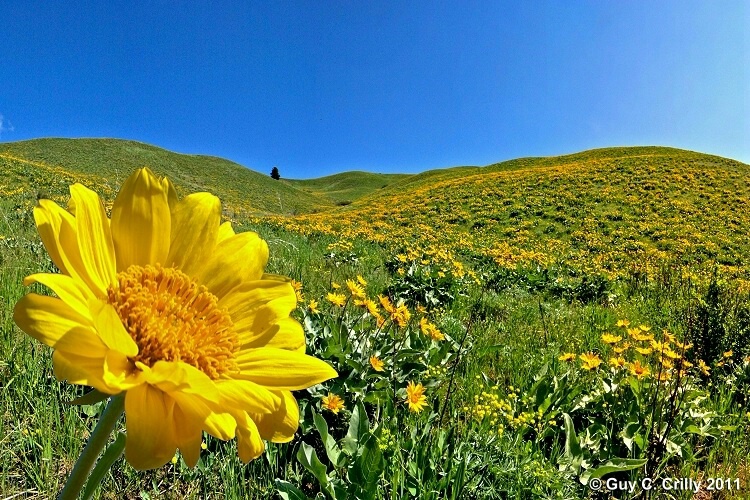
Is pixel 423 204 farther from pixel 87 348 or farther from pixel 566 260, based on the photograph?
pixel 87 348

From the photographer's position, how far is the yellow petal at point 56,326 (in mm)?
472

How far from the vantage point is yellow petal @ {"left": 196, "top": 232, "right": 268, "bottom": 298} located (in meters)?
A: 0.78

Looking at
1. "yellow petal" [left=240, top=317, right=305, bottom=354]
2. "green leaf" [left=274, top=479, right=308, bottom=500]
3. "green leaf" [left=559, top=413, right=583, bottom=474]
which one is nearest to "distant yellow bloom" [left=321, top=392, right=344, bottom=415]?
"green leaf" [left=274, top=479, right=308, bottom=500]

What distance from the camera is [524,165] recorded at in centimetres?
3928

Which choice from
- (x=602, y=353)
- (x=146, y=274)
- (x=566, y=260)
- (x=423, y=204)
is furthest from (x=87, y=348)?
(x=423, y=204)

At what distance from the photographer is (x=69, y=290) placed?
547mm

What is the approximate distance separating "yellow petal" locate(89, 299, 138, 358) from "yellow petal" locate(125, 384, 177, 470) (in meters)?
0.06

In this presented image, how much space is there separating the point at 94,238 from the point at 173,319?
0.17m

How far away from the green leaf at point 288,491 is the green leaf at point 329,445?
0.26 m

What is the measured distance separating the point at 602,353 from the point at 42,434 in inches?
158

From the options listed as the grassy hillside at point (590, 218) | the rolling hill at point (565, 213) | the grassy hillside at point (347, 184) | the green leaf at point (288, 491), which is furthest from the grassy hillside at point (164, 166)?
the green leaf at point (288, 491)

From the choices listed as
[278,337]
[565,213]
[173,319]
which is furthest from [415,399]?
[565,213]

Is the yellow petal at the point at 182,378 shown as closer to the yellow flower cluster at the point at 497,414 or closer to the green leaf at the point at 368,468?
the green leaf at the point at 368,468

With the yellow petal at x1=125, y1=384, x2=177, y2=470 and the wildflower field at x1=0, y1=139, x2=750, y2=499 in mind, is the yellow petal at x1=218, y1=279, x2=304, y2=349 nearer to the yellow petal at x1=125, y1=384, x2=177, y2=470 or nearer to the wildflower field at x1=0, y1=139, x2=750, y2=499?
the wildflower field at x1=0, y1=139, x2=750, y2=499
